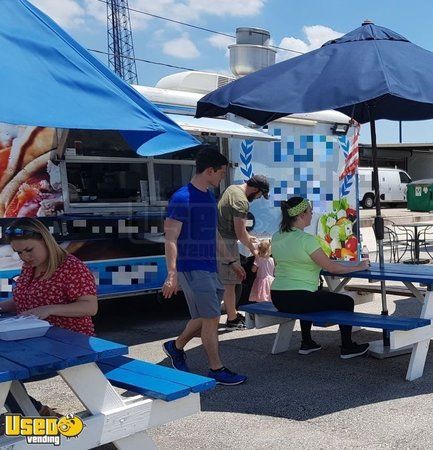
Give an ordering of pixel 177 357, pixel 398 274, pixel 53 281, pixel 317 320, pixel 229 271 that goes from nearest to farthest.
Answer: pixel 53 281
pixel 317 320
pixel 177 357
pixel 398 274
pixel 229 271

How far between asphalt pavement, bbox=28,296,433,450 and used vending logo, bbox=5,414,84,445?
0.92 m

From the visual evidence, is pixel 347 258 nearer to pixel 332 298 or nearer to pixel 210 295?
pixel 332 298

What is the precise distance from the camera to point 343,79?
14.8ft

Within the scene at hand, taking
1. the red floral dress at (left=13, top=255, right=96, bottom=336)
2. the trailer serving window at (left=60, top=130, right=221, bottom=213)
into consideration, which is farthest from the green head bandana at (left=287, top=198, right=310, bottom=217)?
the red floral dress at (left=13, top=255, right=96, bottom=336)

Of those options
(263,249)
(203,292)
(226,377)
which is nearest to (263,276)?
(263,249)

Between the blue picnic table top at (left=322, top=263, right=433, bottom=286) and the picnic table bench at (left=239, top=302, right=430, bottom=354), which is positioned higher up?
the blue picnic table top at (left=322, top=263, right=433, bottom=286)

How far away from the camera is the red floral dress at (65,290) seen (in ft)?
11.4

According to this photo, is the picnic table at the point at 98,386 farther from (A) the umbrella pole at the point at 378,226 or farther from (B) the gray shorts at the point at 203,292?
(A) the umbrella pole at the point at 378,226

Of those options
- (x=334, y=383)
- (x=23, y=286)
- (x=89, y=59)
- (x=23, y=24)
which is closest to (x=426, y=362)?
(x=334, y=383)

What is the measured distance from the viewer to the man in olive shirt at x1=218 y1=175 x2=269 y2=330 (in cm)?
595

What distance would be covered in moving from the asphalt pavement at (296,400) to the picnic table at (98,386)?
0.60 m

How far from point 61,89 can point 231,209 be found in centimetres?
337

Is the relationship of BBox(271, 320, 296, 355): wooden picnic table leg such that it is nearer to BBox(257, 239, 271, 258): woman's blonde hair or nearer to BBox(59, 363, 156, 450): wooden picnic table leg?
BBox(257, 239, 271, 258): woman's blonde hair

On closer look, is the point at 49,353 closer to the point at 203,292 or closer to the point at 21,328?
the point at 21,328
